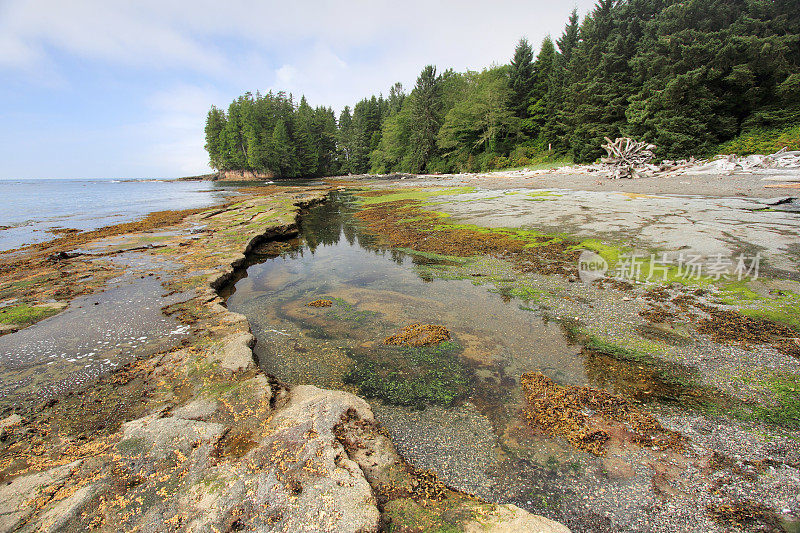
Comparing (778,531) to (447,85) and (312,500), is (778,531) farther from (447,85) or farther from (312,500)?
(447,85)

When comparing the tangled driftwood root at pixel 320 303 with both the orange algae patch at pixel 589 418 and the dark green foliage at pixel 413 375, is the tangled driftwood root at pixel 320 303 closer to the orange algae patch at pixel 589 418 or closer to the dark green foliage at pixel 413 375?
the dark green foliage at pixel 413 375

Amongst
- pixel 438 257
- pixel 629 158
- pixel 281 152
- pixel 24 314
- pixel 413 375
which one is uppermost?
pixel 281 152

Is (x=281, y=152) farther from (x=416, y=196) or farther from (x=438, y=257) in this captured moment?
(x=438, y=257)

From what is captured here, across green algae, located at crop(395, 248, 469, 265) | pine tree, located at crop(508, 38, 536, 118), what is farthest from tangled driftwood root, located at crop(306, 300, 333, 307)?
pine tree, located at crop(508, 38, 536, 118)

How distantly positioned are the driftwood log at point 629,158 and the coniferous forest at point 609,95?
7.04ft

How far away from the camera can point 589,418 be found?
3.49 metres

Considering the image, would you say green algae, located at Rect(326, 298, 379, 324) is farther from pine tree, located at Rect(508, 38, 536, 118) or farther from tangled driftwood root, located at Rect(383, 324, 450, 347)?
pine tree, located at Rect(508, 38, 536, 118)

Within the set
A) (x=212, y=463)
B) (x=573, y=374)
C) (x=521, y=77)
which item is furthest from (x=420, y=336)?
(x=521, y=77)

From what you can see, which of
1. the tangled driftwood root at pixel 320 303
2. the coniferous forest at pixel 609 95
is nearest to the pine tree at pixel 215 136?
the coniferous forest at pixel 609 95

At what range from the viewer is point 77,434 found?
11.2 ft

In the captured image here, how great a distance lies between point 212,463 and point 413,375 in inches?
103

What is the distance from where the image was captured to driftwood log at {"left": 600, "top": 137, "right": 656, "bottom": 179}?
2383cm

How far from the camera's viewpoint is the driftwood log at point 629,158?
2383cm

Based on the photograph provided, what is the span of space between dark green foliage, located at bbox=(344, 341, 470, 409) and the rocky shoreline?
27.0 inches
